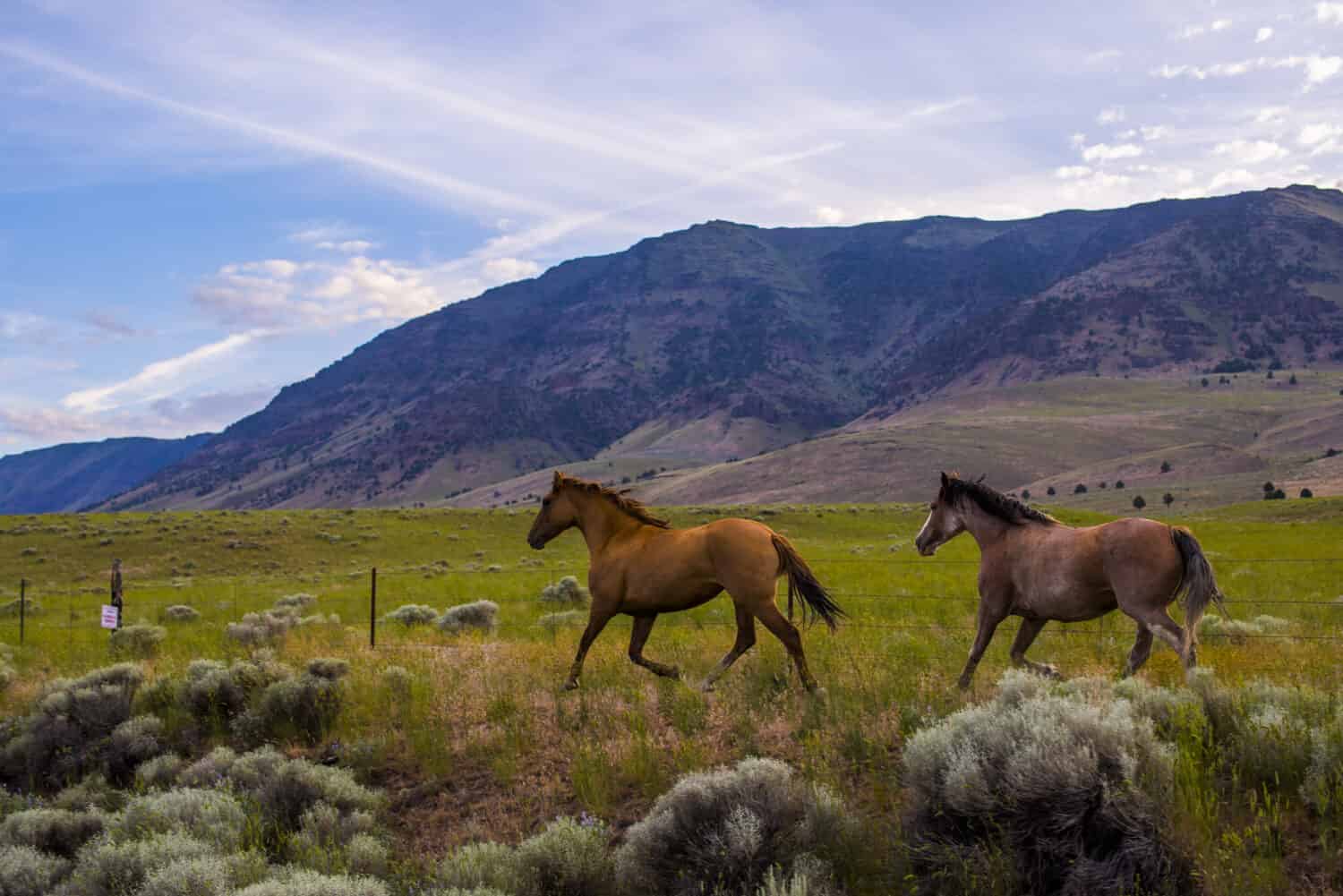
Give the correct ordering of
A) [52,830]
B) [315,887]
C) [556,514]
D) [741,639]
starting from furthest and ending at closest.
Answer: [556,514] < [741,639] < [52,830] < [315,887]

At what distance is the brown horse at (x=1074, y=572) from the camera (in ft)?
26.6

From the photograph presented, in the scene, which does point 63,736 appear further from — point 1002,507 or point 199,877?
point 1002,507

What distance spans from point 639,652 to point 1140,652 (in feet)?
17.3

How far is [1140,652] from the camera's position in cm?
880

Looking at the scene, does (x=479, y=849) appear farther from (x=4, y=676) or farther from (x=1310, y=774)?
(x=4, y=676)

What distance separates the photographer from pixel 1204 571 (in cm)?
797

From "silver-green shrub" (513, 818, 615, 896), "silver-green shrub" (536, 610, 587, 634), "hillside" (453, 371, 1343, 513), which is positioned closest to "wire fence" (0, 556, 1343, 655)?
"silver-green shrub" (536, 610, 587, 634)

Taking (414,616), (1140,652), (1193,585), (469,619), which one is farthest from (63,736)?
(1193,585)

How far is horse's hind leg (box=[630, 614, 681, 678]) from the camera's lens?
10.2 meters

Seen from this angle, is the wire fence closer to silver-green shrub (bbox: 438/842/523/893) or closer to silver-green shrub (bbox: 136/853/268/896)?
silver-green shrub (bbox: 136/853/268/896)

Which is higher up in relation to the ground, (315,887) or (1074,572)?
(1074,572)

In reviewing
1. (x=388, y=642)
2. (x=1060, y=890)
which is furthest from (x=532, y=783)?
(x=388, y=642)

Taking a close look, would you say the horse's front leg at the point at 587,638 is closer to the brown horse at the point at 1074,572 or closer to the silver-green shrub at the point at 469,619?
the brown horse at the point at 1074,572

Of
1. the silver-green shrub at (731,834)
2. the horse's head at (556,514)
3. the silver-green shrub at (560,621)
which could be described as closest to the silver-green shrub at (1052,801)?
the silver-green shrub at (731,834)
